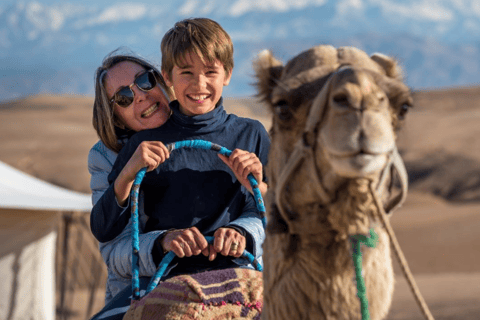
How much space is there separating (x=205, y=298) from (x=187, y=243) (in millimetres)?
226

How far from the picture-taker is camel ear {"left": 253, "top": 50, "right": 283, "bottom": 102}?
2.43 metres

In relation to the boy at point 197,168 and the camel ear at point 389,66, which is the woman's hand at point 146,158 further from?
the camel ear at point 389,66

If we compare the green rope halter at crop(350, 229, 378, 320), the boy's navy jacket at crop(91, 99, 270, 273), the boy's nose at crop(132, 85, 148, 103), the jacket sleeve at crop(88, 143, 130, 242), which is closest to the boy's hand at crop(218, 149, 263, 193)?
the boy's navy jacket at crop(91, 99, 270, 273)

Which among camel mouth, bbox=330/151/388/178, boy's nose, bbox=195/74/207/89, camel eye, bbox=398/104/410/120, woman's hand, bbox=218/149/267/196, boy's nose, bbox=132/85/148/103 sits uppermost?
boy's nose, bbox=132/85/148/103

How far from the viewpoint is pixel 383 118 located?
1787 millimetres

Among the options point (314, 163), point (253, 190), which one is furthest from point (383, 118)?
point (253, 190)

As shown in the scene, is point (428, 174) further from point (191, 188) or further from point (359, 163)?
point (359, 163)

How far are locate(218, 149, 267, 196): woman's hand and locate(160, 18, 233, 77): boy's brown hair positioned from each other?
1.40 ft

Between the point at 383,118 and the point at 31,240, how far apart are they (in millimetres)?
8981

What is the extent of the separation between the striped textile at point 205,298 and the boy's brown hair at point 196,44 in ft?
2.85

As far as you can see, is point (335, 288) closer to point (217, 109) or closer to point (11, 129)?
point (217, 109)

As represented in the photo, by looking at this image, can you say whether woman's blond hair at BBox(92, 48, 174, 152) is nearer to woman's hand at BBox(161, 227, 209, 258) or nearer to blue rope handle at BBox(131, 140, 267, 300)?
blue rope handle at BBox(131, 140, 267, 300)

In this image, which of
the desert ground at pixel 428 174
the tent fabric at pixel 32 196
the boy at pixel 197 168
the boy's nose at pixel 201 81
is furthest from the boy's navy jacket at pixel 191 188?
the tent fabric at pixel 32 196

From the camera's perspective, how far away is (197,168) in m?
2.80
